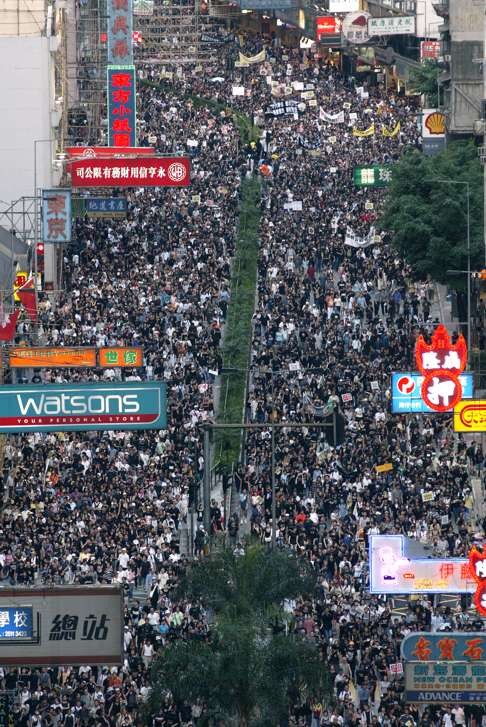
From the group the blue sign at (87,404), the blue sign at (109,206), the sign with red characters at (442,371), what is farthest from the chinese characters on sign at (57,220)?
the blue sign at (87,404)

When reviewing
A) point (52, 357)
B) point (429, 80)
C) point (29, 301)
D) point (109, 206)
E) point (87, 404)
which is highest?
point (429, 80)

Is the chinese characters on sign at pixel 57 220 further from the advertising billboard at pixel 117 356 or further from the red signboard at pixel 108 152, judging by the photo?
the advertising billboard at pixel 117 356

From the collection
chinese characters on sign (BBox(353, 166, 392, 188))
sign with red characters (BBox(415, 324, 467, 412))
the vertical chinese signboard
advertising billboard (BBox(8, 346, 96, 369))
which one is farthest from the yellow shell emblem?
sign with red characters (BBox(415, 324, 467, 412))

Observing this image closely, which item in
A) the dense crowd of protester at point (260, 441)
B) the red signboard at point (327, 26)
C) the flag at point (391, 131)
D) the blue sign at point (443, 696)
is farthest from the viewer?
the red signboard at point (327, 26)

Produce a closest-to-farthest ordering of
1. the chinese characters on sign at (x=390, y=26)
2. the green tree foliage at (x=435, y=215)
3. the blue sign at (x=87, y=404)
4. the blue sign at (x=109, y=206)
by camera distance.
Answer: the blue sign at (x=87, y=404)
the green tree foliage at (x=435, y=215)
the blue sign at (x=109, y=206)
the chinese characters on sign at (x=390, y=26)

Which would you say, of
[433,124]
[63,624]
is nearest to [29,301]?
[433,124]

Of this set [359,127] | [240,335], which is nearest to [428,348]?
[240,335]

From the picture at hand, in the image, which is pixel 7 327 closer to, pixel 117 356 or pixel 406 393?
pixel 117 356

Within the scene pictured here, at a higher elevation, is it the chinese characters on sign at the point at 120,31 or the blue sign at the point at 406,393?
the chinese characters on sign at the point at 120,31
